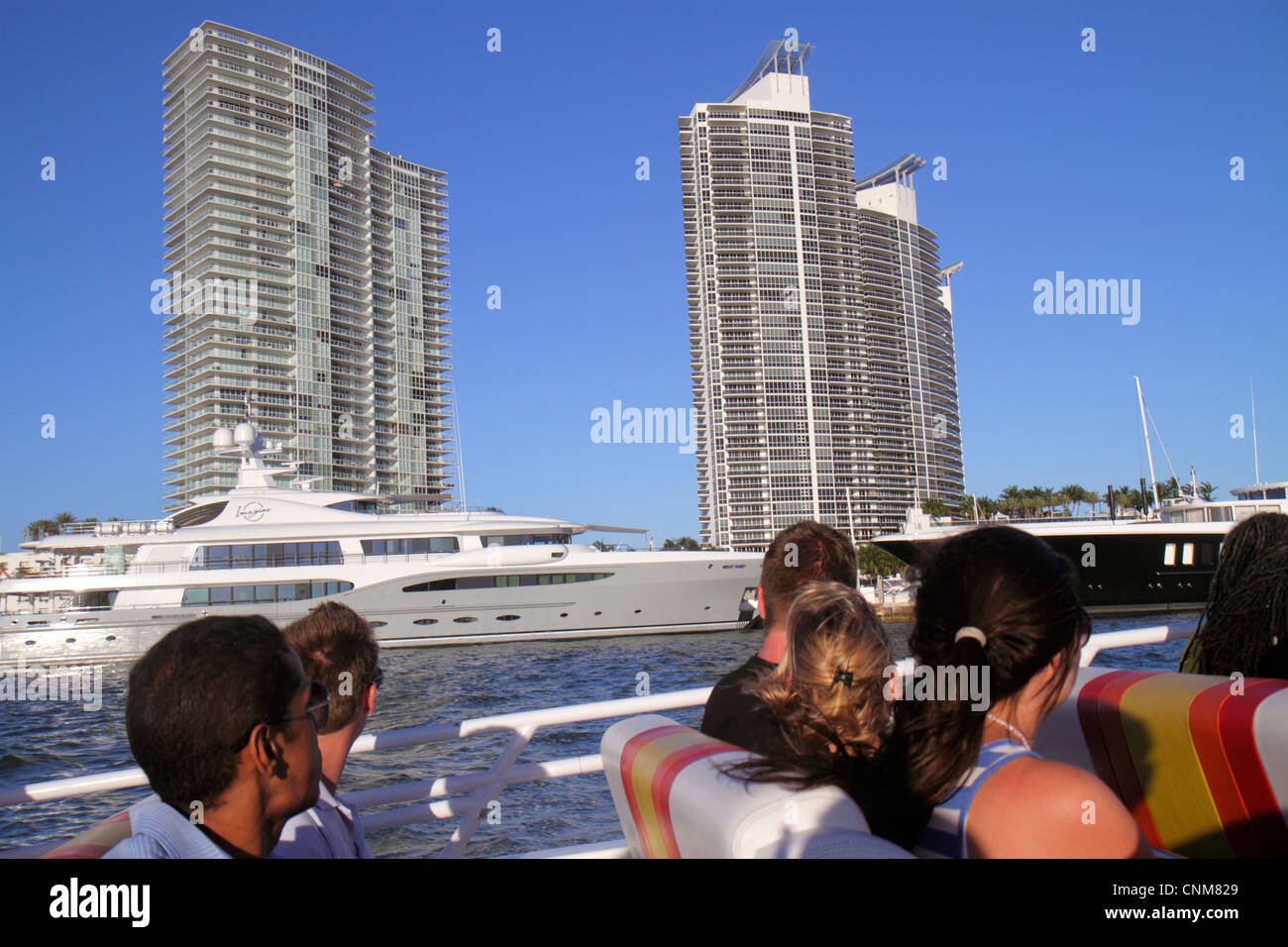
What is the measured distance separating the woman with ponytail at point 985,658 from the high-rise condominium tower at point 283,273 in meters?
95.6

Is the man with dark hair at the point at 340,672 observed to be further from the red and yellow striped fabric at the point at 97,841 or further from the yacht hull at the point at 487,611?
the yacht hull at the point at 487,611

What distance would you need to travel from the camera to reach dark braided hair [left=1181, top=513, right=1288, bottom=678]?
243cm

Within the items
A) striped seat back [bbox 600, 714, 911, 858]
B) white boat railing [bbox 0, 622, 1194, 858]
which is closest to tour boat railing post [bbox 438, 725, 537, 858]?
white boat railing [bbox 0, 622, 1194, 858]

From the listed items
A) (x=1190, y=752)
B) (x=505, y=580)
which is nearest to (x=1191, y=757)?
(x=1190, y=752)

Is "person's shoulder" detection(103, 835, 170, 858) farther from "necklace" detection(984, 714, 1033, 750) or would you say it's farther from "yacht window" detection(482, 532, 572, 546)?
"yacht window" detection(482, 532, 572, 546)

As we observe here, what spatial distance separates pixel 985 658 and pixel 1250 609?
4.35 feet

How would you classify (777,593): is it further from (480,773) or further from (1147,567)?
(1147,567)

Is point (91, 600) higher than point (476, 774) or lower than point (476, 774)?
lower

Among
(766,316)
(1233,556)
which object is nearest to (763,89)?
(766,316)

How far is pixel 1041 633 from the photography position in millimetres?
1658

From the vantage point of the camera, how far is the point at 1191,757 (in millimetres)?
1966
